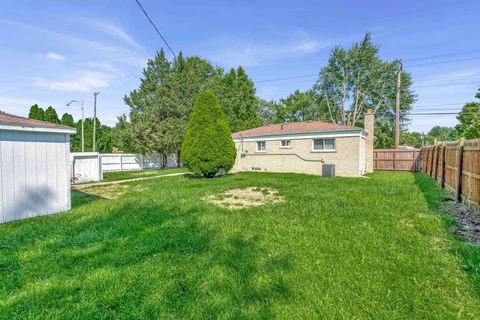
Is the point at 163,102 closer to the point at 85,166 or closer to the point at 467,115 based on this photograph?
the point at 85,166

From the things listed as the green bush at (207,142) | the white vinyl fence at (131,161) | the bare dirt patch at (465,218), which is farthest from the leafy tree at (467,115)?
the white vinyl fence at (131,161)

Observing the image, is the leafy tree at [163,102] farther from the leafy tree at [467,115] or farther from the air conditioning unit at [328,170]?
the leafy tree at [467,115]

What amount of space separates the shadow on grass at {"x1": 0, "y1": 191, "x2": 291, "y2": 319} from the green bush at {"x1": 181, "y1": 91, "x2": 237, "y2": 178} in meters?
8.04

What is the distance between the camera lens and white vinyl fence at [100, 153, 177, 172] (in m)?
20.3

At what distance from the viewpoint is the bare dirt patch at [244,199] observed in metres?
6.52

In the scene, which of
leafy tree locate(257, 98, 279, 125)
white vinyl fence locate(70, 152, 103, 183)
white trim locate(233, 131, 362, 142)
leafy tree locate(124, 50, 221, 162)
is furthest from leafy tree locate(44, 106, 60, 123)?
leafy tree locate(257, 98, 279, 125)

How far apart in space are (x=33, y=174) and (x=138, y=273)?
14.6 feet

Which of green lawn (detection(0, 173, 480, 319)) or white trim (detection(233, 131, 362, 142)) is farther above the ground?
white trim (detection(233, 131, 362, 142))

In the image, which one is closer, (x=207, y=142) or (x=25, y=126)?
(x=25, y=126)

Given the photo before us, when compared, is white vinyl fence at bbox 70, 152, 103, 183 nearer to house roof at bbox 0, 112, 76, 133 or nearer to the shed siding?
the shed siding

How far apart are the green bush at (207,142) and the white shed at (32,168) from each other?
6.83m

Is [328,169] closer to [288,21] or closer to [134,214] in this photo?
[288,21]

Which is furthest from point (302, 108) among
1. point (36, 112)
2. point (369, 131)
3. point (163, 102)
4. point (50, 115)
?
point (36, 112)

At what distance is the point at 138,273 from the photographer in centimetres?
283
